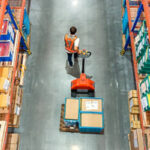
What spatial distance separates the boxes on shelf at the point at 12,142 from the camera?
634 centimetres

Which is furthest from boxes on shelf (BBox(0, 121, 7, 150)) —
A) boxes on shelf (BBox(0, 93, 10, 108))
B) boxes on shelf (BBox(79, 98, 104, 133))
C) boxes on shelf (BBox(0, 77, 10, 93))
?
boxes on shelf (BBox(79, 98, 104, 133))

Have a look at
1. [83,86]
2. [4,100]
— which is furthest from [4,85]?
[83,86]

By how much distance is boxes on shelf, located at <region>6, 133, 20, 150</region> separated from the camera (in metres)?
6.34

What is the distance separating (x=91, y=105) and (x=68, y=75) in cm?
210

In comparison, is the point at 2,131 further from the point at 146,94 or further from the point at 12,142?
the point at 146,94

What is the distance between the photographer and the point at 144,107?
559cm

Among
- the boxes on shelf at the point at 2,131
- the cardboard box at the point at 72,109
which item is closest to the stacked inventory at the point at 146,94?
the cardboard box at the point at 72,109

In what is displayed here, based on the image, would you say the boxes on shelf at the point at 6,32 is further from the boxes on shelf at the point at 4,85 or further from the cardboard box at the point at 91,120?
the cardboard box at the point at 91,120

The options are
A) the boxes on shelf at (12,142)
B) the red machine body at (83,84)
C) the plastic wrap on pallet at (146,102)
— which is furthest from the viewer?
the red machine body at (83,84)

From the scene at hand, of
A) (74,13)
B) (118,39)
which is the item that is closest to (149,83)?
(118,39)

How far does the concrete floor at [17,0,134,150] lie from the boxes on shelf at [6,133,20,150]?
328 millimetres

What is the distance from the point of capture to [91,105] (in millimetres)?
6652

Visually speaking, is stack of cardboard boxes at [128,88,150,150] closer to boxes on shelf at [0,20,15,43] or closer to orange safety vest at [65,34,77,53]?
orange safety vest at [65,34,77,53]

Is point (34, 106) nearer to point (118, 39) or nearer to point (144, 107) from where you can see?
point (144, 107)
